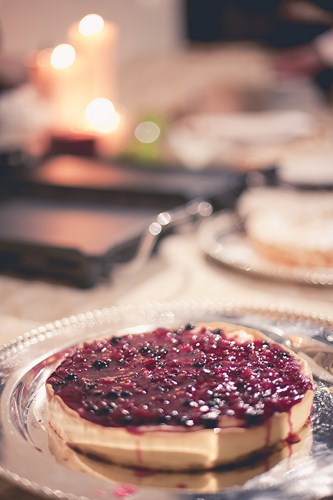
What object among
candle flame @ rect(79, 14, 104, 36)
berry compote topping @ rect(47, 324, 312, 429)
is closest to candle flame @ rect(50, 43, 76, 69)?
candle flame @ rect(79, 14, 104, 36)

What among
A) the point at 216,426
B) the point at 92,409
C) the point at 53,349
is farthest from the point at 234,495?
the point at 53,349

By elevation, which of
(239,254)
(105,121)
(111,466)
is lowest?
(111,466)

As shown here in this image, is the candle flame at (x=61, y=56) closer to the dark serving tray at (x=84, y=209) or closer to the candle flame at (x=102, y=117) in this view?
the candle flame at (x=102, y=117)

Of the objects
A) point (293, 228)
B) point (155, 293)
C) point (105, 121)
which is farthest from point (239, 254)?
point (105, 121)

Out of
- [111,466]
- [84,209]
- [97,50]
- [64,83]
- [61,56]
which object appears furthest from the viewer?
[97,50]

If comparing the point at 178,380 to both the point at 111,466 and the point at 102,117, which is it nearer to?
the point at 111,466

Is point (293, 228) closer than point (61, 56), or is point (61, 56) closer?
point (293, 228)

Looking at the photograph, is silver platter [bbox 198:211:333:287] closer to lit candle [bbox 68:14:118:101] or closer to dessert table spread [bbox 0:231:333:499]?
dessert table spread [bbox 0:231:333:499]
